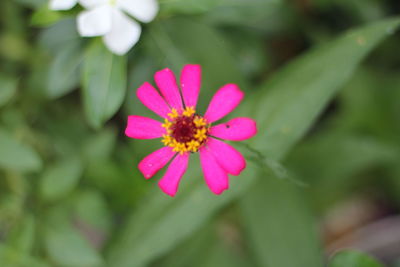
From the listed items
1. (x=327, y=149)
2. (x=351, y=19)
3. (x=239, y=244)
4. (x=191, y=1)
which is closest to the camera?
(x=191, y=1)

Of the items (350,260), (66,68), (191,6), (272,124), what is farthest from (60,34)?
(350,260)

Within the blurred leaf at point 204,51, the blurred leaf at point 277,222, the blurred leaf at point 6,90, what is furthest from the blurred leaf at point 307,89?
the blurred leaf at point 6,90

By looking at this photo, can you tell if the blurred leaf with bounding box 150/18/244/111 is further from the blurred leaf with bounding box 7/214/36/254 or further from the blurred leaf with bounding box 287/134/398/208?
the blurred leaf with bounding box 7/214/36/254

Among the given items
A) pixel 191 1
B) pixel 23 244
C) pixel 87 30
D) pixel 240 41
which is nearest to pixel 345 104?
pixel 240 41

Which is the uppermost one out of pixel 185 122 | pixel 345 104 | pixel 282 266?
pixel 345 104

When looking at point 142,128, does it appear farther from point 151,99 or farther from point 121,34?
point 121,34

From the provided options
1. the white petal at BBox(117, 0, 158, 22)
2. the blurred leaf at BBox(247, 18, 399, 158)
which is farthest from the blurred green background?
the white petal at BBox(117, 0, 158, 22)

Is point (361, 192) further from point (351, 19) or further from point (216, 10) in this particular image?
point (216, 10)
